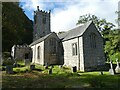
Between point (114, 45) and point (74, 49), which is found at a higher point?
point (114, 45)

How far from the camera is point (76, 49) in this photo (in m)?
32.0

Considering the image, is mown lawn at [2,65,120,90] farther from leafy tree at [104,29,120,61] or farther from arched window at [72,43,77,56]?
arched window at [72,43,77,56]

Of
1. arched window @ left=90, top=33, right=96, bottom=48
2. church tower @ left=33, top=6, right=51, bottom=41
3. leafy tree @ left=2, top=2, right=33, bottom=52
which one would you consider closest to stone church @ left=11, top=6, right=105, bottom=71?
arched window @ left=90, top=33, right=96, bottom=48

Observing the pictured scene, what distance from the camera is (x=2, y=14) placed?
1994 cm

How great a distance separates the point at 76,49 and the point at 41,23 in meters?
35.4

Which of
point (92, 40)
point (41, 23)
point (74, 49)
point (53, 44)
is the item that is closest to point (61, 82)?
point (92, 40)

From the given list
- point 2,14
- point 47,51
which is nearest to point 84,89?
point 2,14

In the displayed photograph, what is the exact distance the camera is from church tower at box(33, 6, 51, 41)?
6468 cm

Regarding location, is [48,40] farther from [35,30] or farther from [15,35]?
[35,30]

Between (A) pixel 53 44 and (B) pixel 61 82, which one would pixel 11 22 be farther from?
(A) pixel 53 44

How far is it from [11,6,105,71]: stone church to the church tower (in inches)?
922

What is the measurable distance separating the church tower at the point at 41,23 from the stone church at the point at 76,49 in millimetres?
23423

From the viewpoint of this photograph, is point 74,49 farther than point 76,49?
Yes

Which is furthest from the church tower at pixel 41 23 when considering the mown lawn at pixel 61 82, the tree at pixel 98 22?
the mown lawn at pixel 61 82
